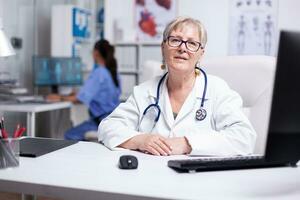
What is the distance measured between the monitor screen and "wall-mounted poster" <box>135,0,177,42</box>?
2.83ft

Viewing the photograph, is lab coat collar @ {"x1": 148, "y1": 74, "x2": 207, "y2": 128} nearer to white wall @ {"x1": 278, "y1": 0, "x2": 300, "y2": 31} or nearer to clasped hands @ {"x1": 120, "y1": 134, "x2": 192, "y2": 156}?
clasped hands @ {"x1": 120, "y1": 134, "x2": 192, "y2": 156}

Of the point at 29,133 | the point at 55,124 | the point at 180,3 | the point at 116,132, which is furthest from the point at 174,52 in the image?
the point at 55,124

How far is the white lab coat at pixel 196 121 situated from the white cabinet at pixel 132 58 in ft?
8.29

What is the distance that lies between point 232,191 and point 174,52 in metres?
0.77

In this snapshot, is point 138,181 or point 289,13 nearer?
point 138,181

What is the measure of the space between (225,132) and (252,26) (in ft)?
9.28

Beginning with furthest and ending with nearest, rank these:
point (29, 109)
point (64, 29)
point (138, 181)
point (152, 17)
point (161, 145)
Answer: point (152, 17), point (64, 29), point (29, 109), point (161, 145), point (138, 181)

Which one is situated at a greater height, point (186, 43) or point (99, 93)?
point (186, 43)

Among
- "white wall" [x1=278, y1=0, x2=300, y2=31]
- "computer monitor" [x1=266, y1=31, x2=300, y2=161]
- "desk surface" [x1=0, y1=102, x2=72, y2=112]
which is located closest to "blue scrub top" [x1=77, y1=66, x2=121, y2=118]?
"desk surface" [x1=0, y1=102, x2=72, y2=112]

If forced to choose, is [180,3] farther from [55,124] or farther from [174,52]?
[174,52]

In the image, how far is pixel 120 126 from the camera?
4.81 ft

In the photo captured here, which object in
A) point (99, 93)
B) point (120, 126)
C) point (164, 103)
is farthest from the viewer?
point (99, 93)

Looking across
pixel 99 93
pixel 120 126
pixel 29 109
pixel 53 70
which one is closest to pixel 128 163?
pixel 120 126

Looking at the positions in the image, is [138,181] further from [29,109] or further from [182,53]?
[29,109]
